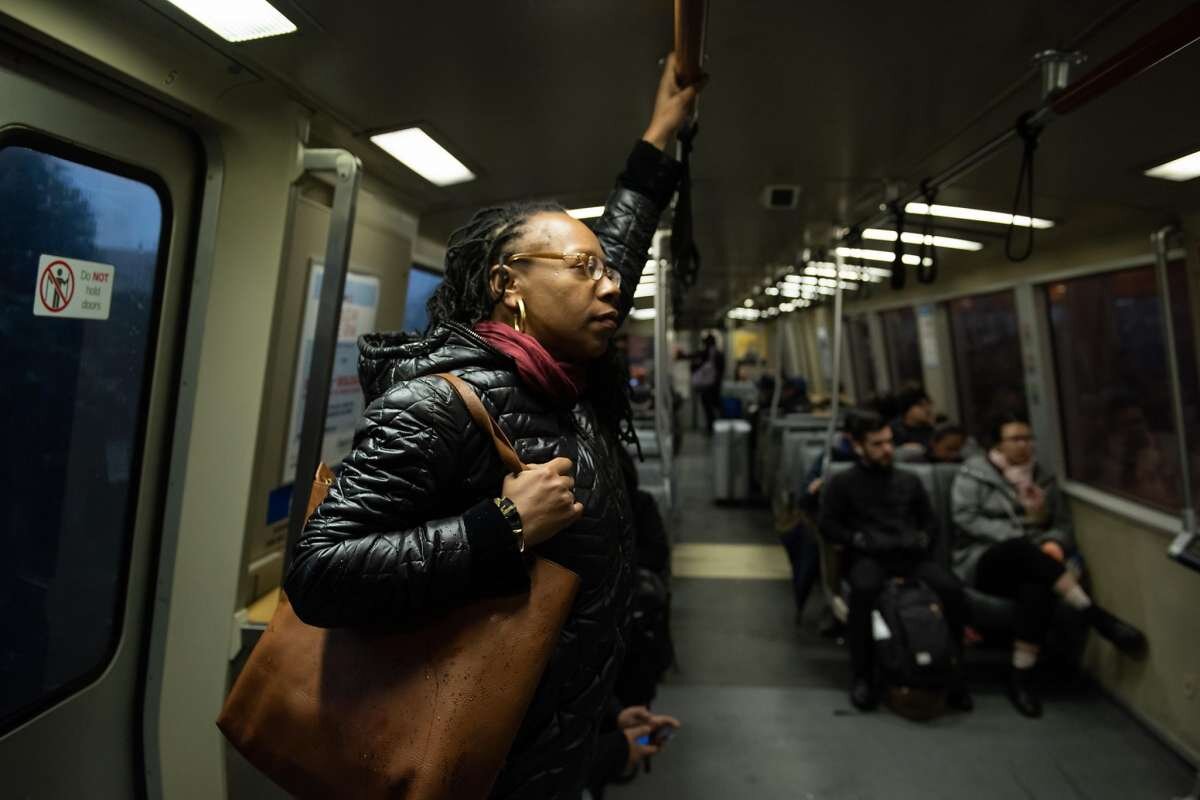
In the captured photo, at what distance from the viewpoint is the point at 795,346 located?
42.1 feet

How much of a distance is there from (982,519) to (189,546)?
4.30 m

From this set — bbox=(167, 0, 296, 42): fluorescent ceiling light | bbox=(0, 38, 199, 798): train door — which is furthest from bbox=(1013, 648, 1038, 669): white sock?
bbox=(167, 0, 296, 42): fluorescent ceiling light

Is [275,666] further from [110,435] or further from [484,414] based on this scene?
[110,435]

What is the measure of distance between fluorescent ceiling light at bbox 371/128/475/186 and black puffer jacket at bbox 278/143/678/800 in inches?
52.9

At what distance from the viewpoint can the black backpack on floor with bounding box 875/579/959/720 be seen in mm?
3223

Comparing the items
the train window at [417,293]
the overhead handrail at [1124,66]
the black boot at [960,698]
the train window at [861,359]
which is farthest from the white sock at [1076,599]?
the train window at [861,359]

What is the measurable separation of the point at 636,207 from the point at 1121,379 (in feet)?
13.7

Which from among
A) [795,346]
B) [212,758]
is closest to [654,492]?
[212,758]

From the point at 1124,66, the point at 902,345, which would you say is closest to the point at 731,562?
the point at 902,345

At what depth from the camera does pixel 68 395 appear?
1.59m

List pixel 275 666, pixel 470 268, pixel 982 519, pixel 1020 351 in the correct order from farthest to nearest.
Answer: pixel 1020 351
pixel 982 519
pixel 470 268
pixel 275 666

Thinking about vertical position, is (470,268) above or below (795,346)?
below

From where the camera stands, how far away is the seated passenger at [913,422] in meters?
5.42

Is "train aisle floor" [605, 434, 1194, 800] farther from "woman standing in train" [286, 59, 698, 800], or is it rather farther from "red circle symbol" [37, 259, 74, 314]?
"red circle symbol" [37, 259, 74, 314]
